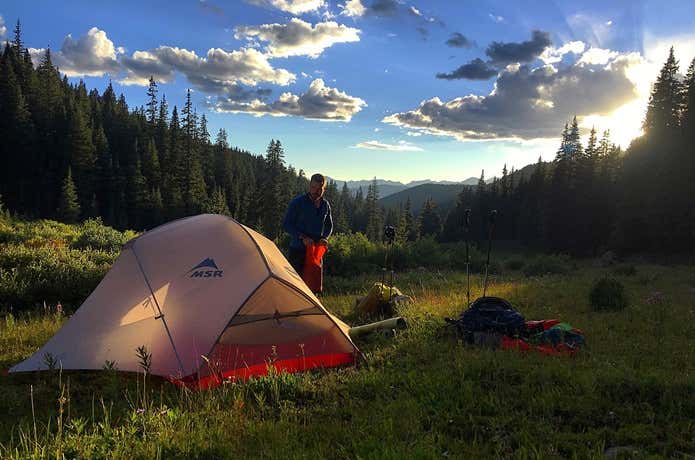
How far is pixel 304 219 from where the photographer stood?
8.52 metres

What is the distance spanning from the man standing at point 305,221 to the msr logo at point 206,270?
276 cm

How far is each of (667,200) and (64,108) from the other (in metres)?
76.3

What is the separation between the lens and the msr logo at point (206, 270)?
221 inches

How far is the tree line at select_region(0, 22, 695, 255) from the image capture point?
34031mm

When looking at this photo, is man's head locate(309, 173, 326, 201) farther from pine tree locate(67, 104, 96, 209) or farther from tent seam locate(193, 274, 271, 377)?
pine tree locate(67, 104, 96, 209)

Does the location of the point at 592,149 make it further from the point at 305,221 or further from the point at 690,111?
the point at 305,221

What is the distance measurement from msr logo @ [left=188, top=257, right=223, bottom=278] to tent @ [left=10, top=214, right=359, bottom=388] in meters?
0.01

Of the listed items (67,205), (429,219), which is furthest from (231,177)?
(429,219)

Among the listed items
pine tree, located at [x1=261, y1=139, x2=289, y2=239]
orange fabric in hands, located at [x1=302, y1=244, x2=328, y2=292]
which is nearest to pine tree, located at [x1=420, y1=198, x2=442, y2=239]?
pine tree, located at [x1=261, y1=139, x2=289, y2=239]

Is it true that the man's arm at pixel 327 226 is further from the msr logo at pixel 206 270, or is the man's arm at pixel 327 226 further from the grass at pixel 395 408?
the msr logo at pixel 206 270

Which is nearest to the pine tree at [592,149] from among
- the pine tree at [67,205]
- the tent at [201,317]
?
the tent at [201,317]

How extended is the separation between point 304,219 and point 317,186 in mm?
706

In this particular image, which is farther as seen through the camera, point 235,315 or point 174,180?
point 174,180

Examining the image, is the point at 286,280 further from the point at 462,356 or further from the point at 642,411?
the point at 642,411
